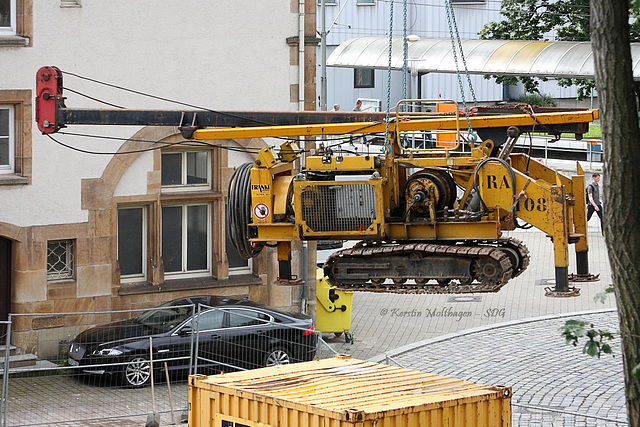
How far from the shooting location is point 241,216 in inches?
521

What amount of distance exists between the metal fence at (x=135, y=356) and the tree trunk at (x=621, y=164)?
948 centimetres

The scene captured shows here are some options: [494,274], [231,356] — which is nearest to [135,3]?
[231,356]

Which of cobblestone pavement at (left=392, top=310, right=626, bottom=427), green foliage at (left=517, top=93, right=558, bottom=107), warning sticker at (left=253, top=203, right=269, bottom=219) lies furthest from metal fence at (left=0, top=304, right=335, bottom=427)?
green foliage at (left=517, top=93, right=558, bottom=107)

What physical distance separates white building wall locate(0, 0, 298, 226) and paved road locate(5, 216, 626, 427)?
4.30 m

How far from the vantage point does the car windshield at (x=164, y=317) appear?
1953 centimetres

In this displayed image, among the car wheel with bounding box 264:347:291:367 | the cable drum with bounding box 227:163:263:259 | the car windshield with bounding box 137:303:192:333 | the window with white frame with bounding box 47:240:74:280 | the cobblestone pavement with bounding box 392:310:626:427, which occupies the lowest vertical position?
the cobblestone pavement with bounding box 392:310:626:427

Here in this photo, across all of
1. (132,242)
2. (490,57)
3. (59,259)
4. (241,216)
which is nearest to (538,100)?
(490,57)

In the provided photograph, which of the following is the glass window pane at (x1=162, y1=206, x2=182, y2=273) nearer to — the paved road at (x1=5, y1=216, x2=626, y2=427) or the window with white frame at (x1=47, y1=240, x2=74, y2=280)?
the window with white frame at (x1=47, y1=240, x2=74, y2=280)

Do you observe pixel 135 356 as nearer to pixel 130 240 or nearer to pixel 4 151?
pixel 130 240

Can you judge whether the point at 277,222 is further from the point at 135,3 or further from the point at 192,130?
the point at 135,3

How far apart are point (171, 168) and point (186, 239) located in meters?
1.48

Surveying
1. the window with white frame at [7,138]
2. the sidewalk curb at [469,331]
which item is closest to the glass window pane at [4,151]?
the window with white frame at [7,138]

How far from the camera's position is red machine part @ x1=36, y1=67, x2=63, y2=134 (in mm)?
14406

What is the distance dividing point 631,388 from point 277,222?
5599 millimetres
